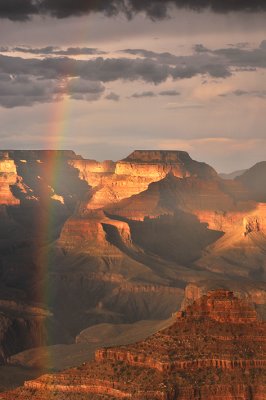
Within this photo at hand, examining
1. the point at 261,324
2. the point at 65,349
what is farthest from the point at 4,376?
the point at 261,324

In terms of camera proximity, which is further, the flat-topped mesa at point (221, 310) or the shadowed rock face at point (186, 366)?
the flat-topped mesa at point (221, 310)

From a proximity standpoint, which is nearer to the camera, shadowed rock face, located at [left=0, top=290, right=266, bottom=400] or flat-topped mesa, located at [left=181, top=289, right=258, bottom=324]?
shadowed rock face, located at [left=0, top=290, right=266, bottom=400]

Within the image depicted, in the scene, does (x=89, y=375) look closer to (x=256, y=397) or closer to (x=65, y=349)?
(x=256, y=397)

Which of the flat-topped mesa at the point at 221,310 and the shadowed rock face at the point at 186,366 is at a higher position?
the flat-topped mesa at the point at 221,310

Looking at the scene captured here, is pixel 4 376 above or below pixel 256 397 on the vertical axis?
above

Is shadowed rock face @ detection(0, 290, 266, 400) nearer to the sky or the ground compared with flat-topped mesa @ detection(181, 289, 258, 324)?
nearer to the ground
